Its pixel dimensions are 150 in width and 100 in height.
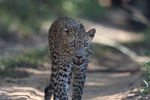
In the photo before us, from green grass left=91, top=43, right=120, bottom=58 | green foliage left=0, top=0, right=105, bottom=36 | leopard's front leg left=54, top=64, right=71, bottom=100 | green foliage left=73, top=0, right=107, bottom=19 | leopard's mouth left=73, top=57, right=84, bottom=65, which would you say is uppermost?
green foliage left=73, top=0, right=107, bottom=19

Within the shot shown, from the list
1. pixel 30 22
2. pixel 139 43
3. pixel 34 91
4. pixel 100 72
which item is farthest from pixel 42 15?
pixel 34 91

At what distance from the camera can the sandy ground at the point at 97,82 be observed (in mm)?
9445

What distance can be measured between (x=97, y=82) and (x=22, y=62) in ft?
7.44

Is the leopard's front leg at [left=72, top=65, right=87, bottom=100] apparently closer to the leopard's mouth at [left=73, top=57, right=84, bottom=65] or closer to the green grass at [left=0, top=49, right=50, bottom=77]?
the leopard's mouth at [left=73, top=57, right=84, bottom=65]

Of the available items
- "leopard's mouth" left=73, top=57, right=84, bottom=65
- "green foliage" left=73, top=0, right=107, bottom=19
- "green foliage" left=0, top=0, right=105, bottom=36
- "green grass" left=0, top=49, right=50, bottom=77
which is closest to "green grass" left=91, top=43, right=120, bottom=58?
"green grass" left=0, top=49, right=50, bottom=77

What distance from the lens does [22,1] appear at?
18797 millimetres

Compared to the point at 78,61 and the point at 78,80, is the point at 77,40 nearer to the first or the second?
the point at 78,61

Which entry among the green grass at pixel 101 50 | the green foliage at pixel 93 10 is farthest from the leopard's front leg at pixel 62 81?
the green foliage at pixel 93 10

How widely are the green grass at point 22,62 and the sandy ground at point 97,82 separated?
25 cm

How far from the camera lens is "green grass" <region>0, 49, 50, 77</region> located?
1144cm

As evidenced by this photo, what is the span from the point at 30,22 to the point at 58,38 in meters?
10.7

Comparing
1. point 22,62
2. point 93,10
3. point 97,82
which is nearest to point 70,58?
point 97,82

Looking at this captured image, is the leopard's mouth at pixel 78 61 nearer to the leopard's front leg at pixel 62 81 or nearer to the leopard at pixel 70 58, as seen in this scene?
the leopard at pixel 70 58

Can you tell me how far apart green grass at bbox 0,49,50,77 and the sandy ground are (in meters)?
0.25
